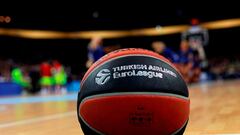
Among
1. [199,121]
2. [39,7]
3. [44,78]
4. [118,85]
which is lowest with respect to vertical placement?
[44,78]

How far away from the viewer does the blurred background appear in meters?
24.8

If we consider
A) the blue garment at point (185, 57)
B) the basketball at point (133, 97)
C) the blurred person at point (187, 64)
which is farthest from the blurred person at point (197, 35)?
the basketball at point (133, 97)

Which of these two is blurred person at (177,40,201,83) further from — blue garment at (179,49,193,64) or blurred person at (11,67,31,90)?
blurred person at (11,67,31,90)

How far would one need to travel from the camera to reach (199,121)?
3.63 metres

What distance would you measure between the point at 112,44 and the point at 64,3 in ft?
20.4

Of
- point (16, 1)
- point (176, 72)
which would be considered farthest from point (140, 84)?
point (16, 1)

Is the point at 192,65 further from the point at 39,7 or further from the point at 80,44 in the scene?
the point at 80,44

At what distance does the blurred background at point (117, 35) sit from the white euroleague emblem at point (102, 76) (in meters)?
20.1

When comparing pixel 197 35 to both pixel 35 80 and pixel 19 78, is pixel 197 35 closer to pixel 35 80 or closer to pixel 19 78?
Answer: pixel 35 80

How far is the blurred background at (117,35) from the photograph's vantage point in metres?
24.8

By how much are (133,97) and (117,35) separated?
87.7ft

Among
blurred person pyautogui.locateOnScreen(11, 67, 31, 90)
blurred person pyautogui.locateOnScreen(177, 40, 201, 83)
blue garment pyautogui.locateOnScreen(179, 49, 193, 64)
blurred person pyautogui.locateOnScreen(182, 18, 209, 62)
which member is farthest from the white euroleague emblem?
blurred person pyautogui.locateOnScreen(182, 18, 209, 62)

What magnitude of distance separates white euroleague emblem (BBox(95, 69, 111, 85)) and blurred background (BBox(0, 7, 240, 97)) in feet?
66.1

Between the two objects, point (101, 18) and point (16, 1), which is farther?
point (101, 18)
